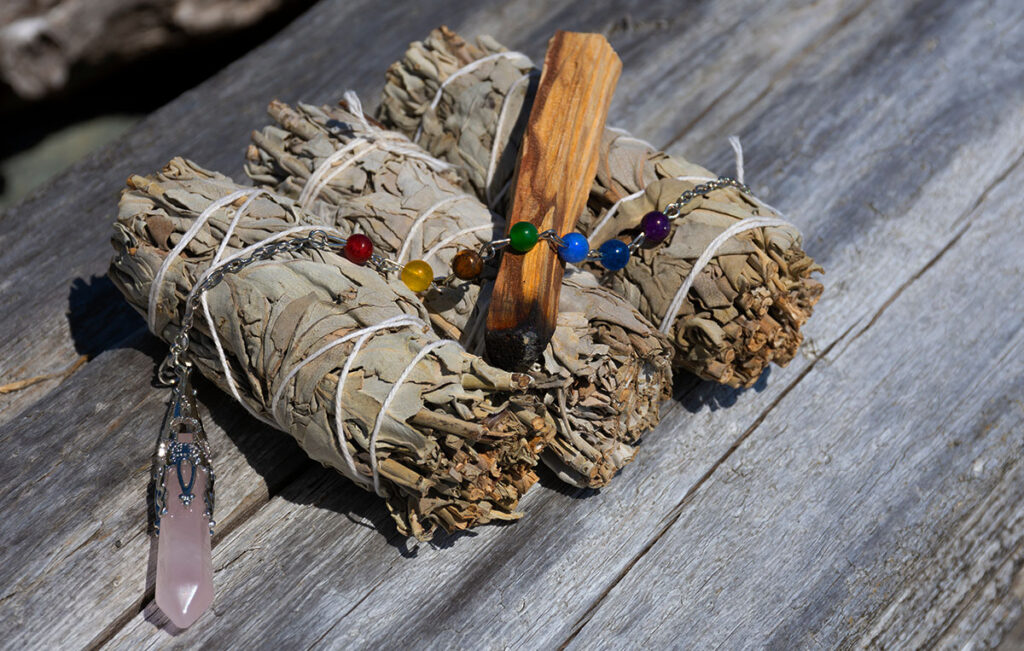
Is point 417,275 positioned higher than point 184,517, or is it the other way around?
point 417,275

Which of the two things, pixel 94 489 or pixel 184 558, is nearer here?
pixel 184 558

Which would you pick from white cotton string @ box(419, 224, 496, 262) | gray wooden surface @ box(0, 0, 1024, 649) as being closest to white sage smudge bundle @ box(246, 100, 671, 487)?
white cotton string @ box(419, 224, 496, 262)

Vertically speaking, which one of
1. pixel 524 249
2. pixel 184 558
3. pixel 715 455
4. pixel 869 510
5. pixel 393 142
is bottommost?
pixel 869 510

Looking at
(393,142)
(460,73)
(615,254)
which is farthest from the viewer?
(460,73)

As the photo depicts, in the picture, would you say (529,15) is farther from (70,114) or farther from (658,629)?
(70,114)

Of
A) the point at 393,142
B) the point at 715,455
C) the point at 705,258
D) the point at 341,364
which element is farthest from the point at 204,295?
the point at 715,455

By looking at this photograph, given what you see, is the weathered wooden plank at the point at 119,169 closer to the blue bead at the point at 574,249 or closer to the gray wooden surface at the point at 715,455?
the gray wooden surface at the point at 715,455

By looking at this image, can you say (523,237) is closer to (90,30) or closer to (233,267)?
(233,267)

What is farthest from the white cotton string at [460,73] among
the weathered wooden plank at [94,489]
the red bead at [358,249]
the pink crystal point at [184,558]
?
the pink crystal point at [184,558]
